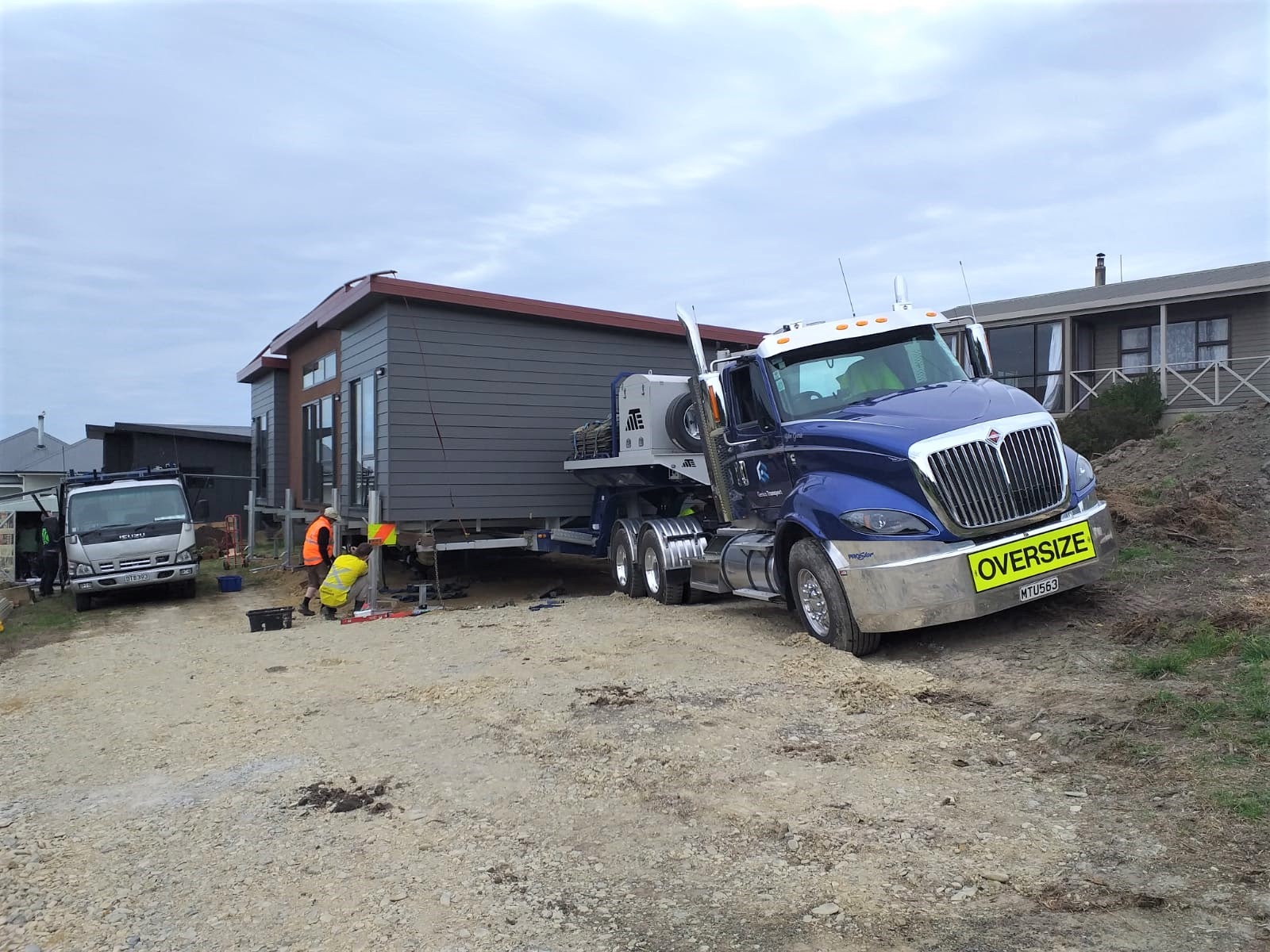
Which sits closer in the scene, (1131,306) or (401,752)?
(401,752)

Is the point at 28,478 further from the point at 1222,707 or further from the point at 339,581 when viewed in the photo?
the point at 1222,707

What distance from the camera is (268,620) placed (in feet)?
38.0

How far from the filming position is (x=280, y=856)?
4.09 metres

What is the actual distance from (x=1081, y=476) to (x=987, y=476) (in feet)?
3.49

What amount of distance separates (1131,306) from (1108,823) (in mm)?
19577

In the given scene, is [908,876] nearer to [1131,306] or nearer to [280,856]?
[280,856]

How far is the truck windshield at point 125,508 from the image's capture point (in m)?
15.4

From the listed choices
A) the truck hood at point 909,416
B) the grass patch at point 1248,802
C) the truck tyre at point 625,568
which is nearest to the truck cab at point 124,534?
the truck tyre at point 625,568

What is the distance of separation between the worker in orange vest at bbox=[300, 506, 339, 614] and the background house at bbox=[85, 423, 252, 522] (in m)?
16.7

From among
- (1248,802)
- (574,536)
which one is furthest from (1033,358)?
(1248,802)

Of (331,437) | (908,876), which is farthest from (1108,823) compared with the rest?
(331,437)

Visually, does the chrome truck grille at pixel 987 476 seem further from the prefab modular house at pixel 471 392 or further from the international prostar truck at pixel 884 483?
the prefab modular house at pixel 471 392

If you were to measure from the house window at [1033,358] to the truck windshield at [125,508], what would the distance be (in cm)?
1682

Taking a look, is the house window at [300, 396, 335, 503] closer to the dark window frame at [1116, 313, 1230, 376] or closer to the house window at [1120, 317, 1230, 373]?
the dark window frame at [1116, 313, 1230, 376]
